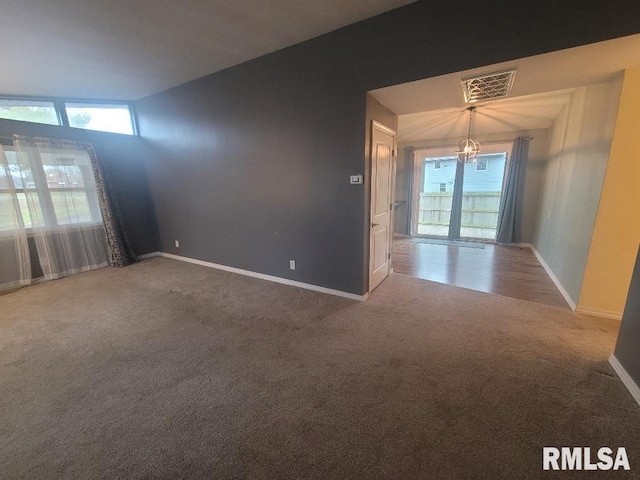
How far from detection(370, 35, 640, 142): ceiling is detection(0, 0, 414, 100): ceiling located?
0.77 metres

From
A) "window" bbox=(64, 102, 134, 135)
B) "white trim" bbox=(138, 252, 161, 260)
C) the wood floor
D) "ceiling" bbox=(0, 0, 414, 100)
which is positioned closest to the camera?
"ceiling" bbox=(0, 0, 414, 100)

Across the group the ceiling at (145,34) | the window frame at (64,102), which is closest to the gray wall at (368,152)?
the ceiling at (145,34)

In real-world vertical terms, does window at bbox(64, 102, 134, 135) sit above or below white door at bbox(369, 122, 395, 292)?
above

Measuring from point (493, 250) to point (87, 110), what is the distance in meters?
8.07

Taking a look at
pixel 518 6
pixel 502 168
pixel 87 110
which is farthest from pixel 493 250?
pixel 87 110

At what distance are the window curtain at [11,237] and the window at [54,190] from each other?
0.4 inches

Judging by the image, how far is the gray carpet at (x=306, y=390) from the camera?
1302mm

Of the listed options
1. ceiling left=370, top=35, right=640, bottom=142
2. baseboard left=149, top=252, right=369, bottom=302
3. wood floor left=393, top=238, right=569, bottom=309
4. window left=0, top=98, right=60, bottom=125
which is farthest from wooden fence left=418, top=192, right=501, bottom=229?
window left=0, top=98, right=60, bottom=125

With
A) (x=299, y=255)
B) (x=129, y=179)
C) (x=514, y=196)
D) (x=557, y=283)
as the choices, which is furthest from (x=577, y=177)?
(x=129, y=179)

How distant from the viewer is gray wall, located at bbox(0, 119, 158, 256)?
171 inches

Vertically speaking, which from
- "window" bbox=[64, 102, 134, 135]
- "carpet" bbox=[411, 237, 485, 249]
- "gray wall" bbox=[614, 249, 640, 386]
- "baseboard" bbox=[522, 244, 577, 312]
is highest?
"window" bbox=[64, 102, 134, 135]

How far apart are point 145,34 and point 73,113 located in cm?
276

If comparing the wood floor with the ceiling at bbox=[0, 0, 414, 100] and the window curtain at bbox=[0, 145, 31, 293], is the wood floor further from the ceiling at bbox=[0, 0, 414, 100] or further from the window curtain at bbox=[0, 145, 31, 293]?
the window curtain at bbox=[0, 145, 31, 293]

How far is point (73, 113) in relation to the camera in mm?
4176
